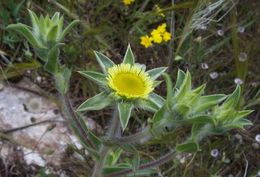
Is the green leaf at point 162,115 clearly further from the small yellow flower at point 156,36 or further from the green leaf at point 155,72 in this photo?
the small yellow flower at point 156,36

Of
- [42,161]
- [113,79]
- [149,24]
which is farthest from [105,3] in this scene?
[113,79]

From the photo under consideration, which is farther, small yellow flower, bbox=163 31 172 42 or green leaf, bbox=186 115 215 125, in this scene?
small yellow flower, bbox=163 31 172 42

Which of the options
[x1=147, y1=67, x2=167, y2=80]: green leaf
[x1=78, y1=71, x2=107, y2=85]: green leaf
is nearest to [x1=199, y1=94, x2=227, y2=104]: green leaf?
[x1=147, y1=67, x2=167, y2=80]: green leaf

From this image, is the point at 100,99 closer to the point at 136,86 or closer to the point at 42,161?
the point at 136,86

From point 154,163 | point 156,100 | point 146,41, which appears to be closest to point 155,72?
A: point 156,100

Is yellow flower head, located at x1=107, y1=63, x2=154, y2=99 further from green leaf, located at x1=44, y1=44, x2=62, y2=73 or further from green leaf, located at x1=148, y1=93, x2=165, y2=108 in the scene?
green leaf, located at x1=44, y1=44, x2=62, y2=73

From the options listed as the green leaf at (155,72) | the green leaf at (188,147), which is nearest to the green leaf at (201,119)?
the green leaf at (188,147)
